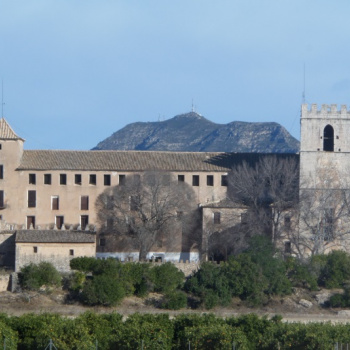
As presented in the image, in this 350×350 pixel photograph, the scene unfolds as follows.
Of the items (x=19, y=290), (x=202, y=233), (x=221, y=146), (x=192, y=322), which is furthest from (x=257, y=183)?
(x=221, y=146)

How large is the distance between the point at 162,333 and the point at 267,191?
24.9m

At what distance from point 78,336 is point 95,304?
15658 millimetres

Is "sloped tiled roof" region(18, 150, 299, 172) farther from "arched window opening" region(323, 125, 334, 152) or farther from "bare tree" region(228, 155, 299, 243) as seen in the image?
"arched window opening" region(323, 125, 334, 152)

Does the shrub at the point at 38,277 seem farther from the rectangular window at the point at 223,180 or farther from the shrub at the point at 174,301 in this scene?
the rectangular window at the point at 223,180

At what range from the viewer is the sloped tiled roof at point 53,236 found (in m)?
77.2

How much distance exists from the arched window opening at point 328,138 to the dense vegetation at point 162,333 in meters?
22.6

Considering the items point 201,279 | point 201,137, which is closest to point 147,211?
point 201,279

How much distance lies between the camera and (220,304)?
74062 mm

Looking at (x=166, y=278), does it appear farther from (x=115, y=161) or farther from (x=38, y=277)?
(x=115, y=161)

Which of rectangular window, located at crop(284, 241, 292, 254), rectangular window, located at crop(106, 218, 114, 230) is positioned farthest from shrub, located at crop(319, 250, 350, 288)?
rectangular window, located at crop(106, 218, 114, 230)

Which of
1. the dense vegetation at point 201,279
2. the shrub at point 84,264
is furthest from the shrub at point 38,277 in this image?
the shrub at point 84,264

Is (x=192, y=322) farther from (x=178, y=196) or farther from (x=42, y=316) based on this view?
(x=178, y=196)

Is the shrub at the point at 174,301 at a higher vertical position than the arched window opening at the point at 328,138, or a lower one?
lower

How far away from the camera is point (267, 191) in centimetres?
8238
